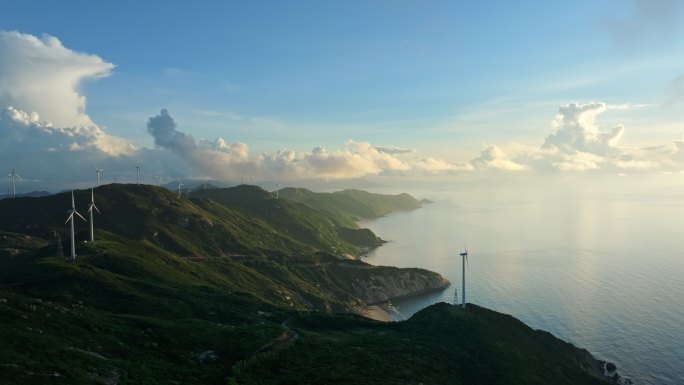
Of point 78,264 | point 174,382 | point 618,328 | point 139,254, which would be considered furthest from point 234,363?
point 618,328

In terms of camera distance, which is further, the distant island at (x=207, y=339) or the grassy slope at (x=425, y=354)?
the grassy slope at (x=425, y=354)

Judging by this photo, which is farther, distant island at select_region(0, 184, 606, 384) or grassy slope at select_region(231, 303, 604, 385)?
grassy slope at select_region(231, 303, 604, 385)

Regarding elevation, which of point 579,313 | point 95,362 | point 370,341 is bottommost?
point 579,313

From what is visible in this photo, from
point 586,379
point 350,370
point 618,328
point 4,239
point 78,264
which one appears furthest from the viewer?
point 4,239

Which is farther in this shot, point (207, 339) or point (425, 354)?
point (425, 354)

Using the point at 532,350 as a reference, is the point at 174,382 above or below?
above

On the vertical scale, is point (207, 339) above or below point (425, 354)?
above

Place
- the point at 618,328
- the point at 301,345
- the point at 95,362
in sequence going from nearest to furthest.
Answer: the point at 95,362 < the point at 301,345 < the point at 618,328

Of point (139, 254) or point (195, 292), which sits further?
point (139, 254)

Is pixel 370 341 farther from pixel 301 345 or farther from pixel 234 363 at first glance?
pixel 234 363

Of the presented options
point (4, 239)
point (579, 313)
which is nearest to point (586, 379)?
point (579, 313)
